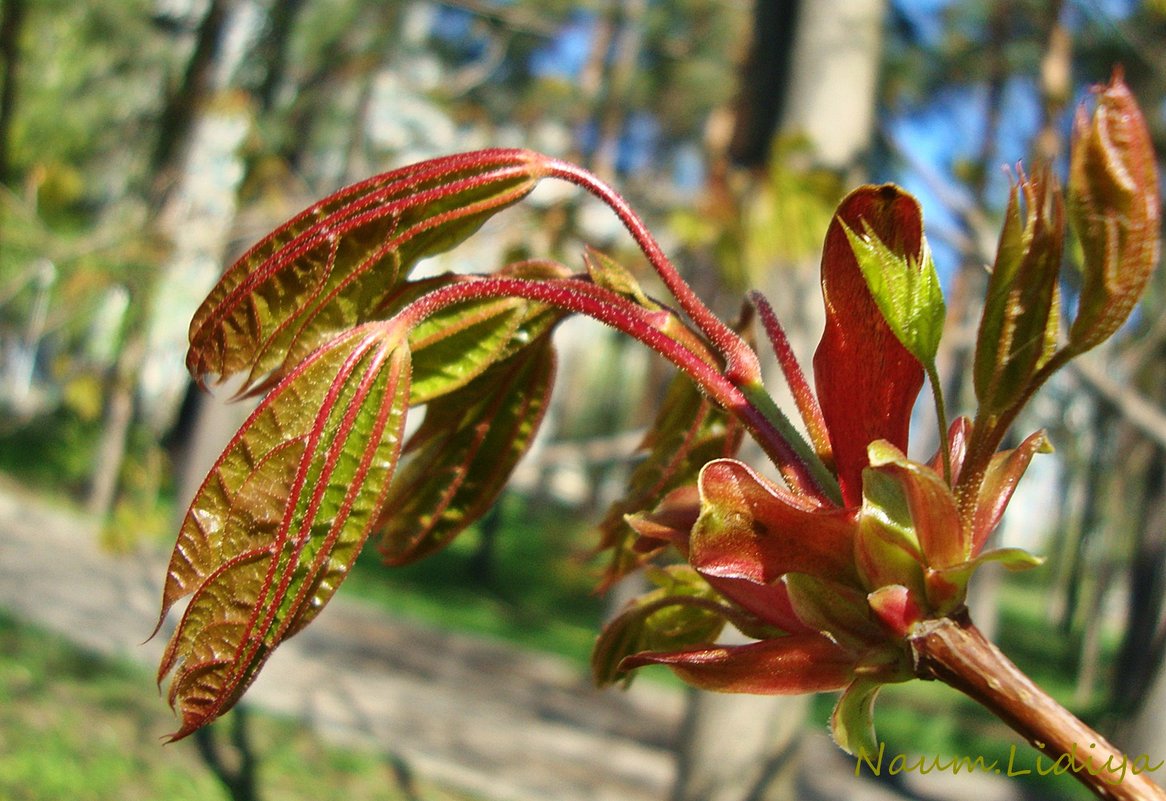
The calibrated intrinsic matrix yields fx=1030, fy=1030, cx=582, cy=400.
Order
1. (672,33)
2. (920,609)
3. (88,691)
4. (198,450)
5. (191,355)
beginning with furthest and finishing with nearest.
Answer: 1. (672,33)
2. (198,450)
3. (88,691)
4. (191,355)
5. (920,609)

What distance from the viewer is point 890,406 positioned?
44cm

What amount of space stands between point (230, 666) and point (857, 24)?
2.25 meters

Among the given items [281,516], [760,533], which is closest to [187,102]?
[281,516]

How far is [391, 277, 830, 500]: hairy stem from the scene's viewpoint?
1.44 feet

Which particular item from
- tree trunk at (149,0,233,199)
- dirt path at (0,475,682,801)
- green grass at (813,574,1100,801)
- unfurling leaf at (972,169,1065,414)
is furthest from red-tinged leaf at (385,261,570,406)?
dirt path at (0,475,682,801)

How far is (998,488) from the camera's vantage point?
1.39 ft

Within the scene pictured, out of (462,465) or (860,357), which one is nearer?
(860,357)

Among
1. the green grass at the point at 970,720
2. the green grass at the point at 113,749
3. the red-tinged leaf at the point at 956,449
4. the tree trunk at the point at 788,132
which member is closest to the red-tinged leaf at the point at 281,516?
the red-tinged leaf at the point at 956,449

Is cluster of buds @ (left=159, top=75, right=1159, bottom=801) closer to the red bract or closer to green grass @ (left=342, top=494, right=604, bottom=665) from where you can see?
the red bract

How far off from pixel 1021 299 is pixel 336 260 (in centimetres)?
30

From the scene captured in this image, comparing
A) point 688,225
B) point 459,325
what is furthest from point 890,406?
point 688,225

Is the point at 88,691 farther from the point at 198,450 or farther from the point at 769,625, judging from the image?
the point at 769,625

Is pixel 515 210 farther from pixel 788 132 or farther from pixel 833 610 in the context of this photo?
pixel 833 610

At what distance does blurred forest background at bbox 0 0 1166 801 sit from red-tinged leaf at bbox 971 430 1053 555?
6cm
